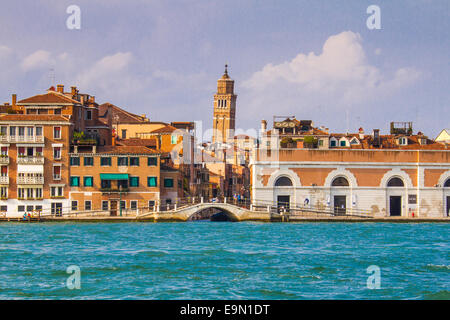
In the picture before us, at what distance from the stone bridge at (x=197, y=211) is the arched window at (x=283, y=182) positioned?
3.68 metres

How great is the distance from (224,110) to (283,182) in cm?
5909

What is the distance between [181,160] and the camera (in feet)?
187

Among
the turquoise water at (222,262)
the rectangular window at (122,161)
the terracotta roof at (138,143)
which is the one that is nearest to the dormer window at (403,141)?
the turquoise water at (222,262)

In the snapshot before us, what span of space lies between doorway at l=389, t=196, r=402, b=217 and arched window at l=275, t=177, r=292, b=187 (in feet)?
24.0

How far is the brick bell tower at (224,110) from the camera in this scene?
10894 cm

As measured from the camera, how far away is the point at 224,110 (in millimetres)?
109250

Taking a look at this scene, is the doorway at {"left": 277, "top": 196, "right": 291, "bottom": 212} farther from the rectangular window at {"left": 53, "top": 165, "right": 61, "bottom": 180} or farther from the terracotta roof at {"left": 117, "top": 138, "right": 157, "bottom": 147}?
the rectangular window at {"left": 53, "top": 165, "right": 61, "bottom": 180}

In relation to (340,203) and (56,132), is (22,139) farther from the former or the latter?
(340,203)

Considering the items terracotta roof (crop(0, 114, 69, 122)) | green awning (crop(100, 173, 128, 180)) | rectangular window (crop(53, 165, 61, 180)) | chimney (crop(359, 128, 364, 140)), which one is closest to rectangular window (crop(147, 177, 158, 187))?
green awning (crop(100, 173, 128, 180))

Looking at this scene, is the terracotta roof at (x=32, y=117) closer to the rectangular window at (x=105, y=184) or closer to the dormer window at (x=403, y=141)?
the rectangular window at (x=105, y=184)

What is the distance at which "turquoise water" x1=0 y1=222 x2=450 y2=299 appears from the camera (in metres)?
18.4

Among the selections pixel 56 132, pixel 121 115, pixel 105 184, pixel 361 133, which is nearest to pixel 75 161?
pixel 56 132
